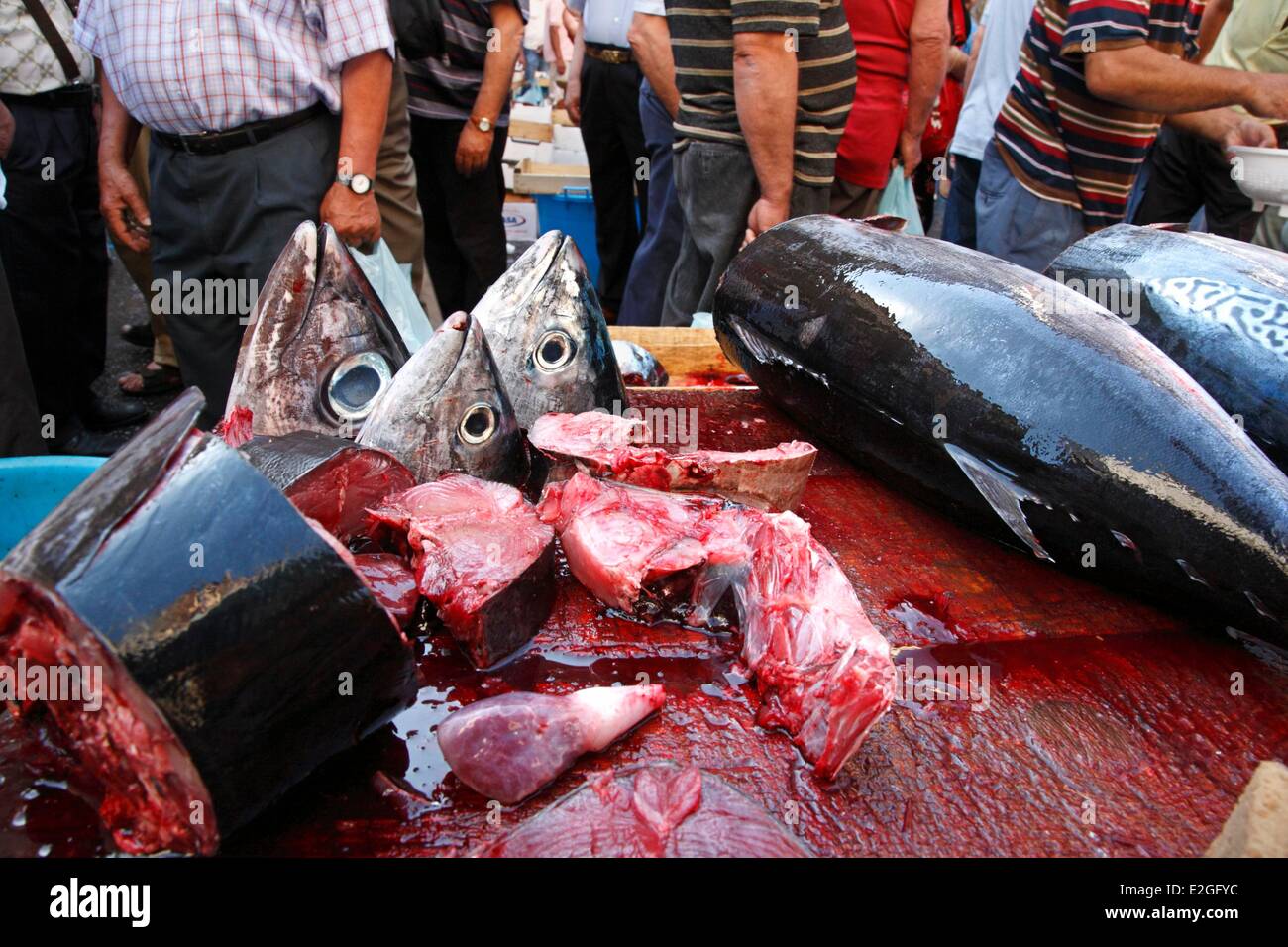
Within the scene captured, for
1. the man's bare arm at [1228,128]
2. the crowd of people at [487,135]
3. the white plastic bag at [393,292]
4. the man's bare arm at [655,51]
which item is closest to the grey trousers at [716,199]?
the crowd of people at [487,135]

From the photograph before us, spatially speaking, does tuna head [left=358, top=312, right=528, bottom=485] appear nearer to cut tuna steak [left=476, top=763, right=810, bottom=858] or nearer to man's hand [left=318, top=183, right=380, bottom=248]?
cut tuna steak [left=476, top=763, right=810, bottom=858]

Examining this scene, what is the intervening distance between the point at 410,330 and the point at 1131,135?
11.4 ft

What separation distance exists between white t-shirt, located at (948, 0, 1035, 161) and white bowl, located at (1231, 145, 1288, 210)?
180 centimetres

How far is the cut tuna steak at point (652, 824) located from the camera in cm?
132

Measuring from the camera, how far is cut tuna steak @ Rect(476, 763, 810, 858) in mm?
1317

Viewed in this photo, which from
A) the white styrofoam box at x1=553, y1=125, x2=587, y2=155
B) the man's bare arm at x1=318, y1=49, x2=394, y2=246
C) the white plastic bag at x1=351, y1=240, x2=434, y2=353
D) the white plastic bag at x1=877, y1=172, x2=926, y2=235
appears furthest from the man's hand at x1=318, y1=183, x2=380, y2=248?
the white styrofoam box at x1=553, y1=125, x2=587, y2=155

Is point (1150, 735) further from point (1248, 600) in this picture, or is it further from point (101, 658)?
point (101, 658)

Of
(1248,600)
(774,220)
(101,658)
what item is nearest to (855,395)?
(1248,600)

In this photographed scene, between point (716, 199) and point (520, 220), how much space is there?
361 cm

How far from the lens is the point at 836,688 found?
1.56m

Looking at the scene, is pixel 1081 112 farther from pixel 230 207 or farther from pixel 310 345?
pixel 230 207

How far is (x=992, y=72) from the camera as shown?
236 inches

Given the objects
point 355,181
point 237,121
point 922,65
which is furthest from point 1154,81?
point 237,121

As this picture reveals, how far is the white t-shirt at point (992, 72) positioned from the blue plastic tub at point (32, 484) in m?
5.65
